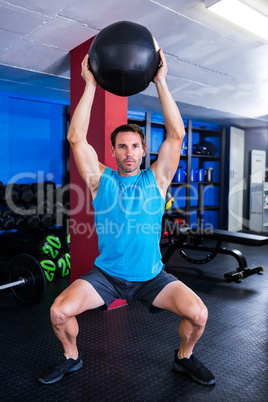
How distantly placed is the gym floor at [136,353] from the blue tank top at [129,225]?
520 mm

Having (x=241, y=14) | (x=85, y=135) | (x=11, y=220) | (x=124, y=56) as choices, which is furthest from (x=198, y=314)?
(x=11, y=220)

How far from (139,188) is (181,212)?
3805mm

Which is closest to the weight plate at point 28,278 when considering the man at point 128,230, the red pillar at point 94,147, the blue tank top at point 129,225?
the red pillar at point 94,147

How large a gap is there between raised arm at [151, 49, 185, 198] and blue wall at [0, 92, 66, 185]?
101 inches

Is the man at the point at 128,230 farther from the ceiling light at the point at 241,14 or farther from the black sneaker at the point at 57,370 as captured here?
the ceiling light at the point at 241,14

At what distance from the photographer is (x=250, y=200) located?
607 centimetres

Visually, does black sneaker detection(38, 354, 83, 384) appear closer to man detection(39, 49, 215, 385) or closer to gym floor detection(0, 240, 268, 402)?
gym floor detection(0, 240, 268, 402)

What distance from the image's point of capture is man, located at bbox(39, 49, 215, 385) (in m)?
1.47

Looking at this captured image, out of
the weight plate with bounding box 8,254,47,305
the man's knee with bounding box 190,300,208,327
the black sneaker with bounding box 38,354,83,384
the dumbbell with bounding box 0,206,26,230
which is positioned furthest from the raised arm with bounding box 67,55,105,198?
the dumbbell with bounding box 0,206,26,230

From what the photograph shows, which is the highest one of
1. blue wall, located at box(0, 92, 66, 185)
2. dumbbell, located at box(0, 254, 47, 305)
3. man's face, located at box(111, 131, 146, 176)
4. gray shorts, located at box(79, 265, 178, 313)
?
blue wall, located at box(0, 92, 66, 185)

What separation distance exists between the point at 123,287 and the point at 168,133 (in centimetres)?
68

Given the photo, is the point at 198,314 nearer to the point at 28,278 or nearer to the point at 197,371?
the point at 197,371

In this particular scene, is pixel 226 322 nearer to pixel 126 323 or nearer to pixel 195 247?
pixel 126 323

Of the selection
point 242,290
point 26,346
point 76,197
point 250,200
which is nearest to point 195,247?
point 242,290
